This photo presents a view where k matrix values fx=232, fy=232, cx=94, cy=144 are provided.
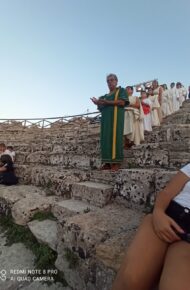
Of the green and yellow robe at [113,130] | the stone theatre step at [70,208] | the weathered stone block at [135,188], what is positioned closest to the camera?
the weathered stone block at [135,188]

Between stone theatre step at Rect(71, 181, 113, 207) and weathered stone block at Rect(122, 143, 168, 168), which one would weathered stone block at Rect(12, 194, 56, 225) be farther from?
weathered stone block at Rect(122, 143, 168, 168)

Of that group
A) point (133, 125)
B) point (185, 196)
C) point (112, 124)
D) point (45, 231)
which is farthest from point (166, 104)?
point (185, 196)

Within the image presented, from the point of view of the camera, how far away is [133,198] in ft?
8.27

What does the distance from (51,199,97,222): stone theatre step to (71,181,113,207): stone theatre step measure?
3.0 inches

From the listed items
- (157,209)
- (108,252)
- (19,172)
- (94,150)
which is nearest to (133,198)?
(108,252)

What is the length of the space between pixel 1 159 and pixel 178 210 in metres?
4.52

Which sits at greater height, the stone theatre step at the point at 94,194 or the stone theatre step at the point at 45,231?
the stone theatre step at the point at 94,194

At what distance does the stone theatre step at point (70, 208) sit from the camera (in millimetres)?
2687

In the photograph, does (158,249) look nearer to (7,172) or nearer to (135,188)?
(135,188)

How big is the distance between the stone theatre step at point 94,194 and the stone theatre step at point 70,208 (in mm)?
76

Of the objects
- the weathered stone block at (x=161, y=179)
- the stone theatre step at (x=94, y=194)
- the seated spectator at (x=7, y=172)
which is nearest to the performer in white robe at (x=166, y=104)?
the seated spectator at (x=7, y=172)

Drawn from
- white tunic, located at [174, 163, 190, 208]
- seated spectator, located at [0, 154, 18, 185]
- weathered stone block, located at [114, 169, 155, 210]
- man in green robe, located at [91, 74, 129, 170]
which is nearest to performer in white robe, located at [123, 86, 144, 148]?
man in green robe, located at [91, 74, 129, 170]

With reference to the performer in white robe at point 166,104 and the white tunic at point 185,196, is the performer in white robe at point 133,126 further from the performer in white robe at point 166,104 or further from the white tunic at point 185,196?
the performer in white robe at point 166,104

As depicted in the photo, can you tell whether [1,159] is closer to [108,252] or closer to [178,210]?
[108,252]
